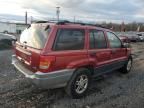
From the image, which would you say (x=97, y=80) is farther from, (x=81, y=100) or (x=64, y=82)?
(x=64, y=82)

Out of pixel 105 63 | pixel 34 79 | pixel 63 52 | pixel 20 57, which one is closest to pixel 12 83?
pixel 20 57

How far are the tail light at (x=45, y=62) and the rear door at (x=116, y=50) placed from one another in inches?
97.0

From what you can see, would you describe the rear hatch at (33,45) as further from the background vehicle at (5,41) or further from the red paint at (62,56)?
the background vehicle at (5,41)

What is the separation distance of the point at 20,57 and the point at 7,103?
1227 millimetres

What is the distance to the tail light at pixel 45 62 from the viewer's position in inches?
169

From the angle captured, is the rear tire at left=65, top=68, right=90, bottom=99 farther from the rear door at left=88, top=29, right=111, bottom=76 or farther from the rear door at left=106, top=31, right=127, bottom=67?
the rear door at left=106, top=31, right=127, bottom=67

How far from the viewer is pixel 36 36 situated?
4.82 m

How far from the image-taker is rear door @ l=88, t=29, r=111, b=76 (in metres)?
5.37

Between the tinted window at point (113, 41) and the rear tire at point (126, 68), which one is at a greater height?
the tinted window at point (113, 41)

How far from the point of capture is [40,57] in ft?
14.1

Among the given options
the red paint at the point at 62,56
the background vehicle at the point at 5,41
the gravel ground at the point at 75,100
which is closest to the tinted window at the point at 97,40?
the red paint at the point at 62,56

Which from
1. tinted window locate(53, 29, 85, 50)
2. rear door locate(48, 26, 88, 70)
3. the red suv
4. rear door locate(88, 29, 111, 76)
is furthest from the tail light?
rear door locate(88, 29, 111, 76)

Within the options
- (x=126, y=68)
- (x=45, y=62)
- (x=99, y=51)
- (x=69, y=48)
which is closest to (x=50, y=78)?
(x=45, y=62)

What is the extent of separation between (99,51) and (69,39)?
118 cm
